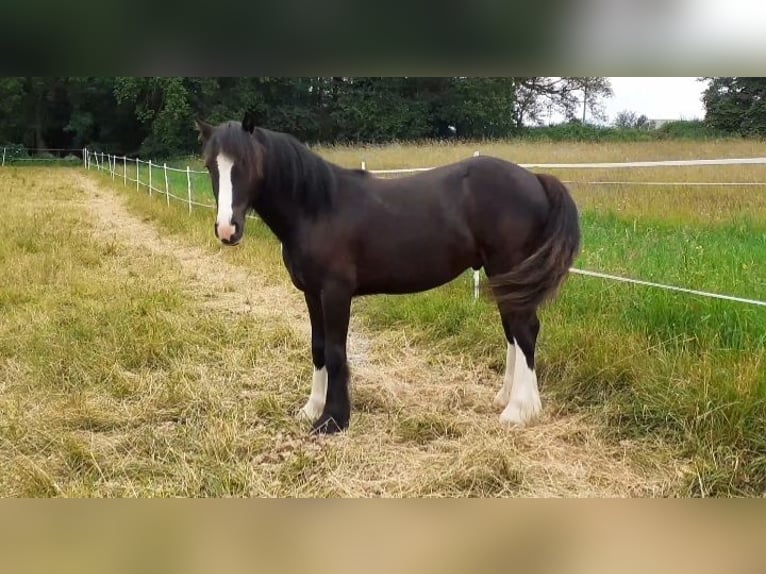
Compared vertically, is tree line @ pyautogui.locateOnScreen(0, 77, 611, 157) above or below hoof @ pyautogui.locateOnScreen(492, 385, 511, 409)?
above

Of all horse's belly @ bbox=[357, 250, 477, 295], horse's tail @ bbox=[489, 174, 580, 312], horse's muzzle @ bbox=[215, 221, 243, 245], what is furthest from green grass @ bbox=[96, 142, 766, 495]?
horse's muzzle @ bbox=[215, 221, 243, 245]

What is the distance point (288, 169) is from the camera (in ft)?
8.63

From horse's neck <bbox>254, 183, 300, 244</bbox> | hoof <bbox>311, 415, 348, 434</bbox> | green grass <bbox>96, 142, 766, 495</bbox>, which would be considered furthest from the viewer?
hoof <bbox>311, 415, 348, 434</bbox>

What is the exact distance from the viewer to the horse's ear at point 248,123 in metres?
2.33

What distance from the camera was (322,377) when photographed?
9.86ft

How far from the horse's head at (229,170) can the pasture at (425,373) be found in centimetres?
100

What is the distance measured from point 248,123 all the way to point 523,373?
1795 mm

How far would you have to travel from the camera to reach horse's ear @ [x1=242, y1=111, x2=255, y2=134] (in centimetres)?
233

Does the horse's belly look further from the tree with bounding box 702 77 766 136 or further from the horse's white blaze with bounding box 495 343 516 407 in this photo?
the tree with bounding box 702 77 766 136

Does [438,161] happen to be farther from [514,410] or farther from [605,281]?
[514,410]

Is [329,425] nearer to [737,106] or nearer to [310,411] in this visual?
[310,411]

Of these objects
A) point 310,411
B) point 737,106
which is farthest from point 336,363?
point 737,106

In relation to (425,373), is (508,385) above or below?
above
